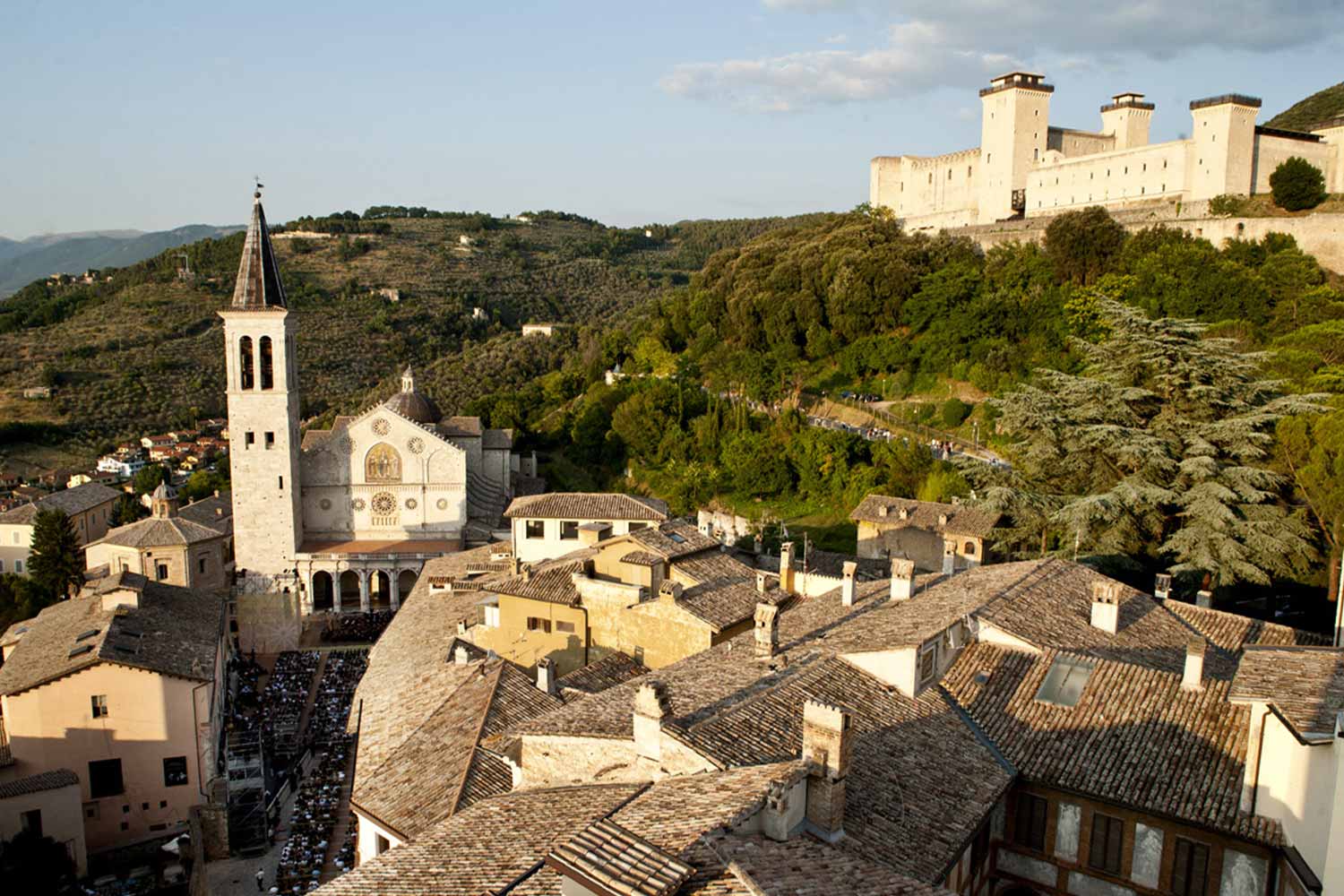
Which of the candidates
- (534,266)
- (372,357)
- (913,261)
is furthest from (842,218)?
→ (534,266)

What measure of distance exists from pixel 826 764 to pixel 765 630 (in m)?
5.31

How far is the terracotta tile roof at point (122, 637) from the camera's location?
2136cm

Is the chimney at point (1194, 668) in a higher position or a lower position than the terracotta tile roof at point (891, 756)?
higher

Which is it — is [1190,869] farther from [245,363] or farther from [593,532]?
[245,363]

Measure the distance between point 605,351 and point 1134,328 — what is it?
3860 cm

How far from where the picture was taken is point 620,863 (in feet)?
26.0

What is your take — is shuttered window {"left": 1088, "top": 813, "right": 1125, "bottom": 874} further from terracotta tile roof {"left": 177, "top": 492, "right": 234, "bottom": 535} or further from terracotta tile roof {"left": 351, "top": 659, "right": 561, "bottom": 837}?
terracotta tile roof {"left": 177, "top": 492, "right": 234, "bottom": 535}

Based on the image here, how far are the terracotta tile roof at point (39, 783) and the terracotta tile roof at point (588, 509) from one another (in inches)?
565

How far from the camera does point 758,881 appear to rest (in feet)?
26.6

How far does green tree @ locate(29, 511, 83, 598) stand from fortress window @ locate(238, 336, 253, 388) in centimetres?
825

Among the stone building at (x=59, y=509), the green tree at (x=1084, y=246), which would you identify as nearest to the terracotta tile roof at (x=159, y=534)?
the stone building at (x=59, y=509)

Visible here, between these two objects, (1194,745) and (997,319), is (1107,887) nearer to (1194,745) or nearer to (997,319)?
(1194,745)

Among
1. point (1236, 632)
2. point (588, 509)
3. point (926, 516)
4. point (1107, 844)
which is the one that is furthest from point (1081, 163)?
point (1107, 844)

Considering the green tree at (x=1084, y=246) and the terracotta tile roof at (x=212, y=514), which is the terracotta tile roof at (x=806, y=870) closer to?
the terracotta tile roof at (x=212, y=514)
